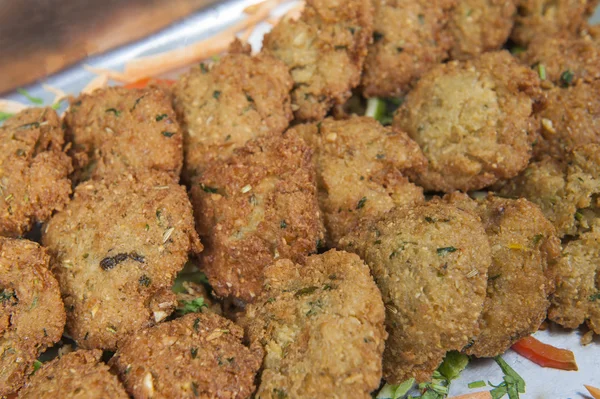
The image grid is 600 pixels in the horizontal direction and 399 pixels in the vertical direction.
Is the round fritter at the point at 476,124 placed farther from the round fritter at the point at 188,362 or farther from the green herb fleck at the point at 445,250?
the round fritter at the point at 188,362

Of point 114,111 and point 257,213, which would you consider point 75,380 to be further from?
point 114,111

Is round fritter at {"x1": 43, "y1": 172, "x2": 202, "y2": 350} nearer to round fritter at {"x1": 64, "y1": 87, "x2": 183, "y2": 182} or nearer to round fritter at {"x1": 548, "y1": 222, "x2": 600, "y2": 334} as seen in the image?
round fritter at {"x1": 64, "y1": 87, "x2": 183, "y2": 182}

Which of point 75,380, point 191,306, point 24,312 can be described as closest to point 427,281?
point 191,306

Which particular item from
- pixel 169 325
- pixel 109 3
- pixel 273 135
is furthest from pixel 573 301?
pixel 109 3

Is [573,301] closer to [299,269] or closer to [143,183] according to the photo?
[299,269]

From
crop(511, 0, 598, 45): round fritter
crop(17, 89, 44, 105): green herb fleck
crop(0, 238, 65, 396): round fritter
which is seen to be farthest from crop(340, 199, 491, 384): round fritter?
crop(17, 89, 44, 105): green herb fleck

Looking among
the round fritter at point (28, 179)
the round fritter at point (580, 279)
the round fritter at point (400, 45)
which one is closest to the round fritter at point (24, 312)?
the round fritter at point (28, 179)
